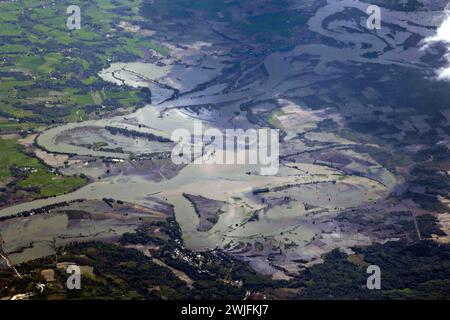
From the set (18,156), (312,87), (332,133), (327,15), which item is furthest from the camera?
(327,15)

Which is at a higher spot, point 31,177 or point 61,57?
point 61,57

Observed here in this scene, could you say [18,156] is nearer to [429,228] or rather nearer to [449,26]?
[429,228]

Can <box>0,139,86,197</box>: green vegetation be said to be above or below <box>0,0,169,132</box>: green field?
below

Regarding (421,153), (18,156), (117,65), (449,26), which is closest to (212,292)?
(18,156)

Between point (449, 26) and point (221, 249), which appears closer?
point (221, 249)

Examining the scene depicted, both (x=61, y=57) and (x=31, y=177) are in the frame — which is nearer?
(x=31, y=177)

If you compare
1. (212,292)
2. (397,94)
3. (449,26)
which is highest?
(449,26)

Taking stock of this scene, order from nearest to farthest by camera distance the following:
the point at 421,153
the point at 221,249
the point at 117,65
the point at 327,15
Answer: the point at 221,249 < the point at 421,153 < the point at 117,65 < the point at 327,15

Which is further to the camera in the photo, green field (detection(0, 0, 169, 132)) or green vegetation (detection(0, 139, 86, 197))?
A: green field (detection(0, 0, 169, 132))

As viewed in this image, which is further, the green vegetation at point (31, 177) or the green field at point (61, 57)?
the green field at point (61, 57)

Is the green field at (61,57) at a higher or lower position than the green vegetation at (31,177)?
higher

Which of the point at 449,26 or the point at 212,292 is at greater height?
the point at 449,26
